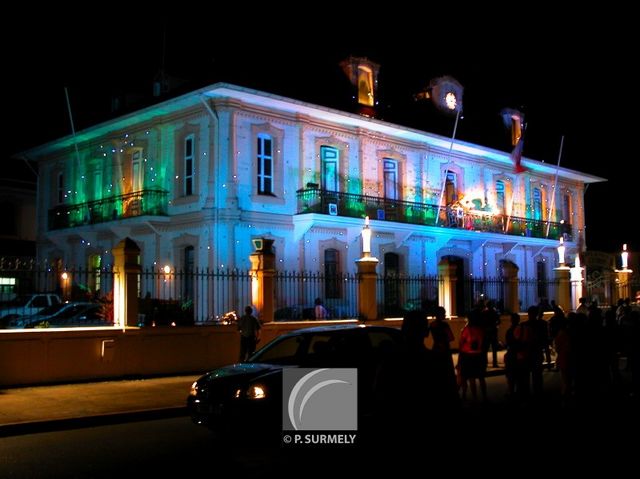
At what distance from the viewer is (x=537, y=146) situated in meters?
39.3

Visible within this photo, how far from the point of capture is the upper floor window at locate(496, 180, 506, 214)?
35625mm

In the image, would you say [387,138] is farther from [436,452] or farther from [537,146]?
[436,452]

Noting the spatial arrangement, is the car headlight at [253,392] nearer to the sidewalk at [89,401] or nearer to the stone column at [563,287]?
the sidewalk at [89,401]

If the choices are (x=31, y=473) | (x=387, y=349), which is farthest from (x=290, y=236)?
(x=387, y=349)

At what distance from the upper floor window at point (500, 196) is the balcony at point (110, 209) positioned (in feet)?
56.9

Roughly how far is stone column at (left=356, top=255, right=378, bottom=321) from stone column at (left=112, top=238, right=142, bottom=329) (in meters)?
6.57

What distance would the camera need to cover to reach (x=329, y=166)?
2777 cm

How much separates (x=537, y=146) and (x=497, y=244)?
7851 mm

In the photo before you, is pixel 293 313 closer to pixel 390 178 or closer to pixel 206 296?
pixel 206 296

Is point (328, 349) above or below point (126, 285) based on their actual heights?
below

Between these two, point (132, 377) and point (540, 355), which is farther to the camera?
point (132, 377)

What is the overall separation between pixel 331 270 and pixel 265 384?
61.3 feet

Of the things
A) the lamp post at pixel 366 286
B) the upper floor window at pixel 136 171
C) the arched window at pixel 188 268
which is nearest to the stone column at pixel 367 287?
the lamp post at pixel 366 286

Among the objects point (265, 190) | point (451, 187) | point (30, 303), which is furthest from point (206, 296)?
point (451, 187)
